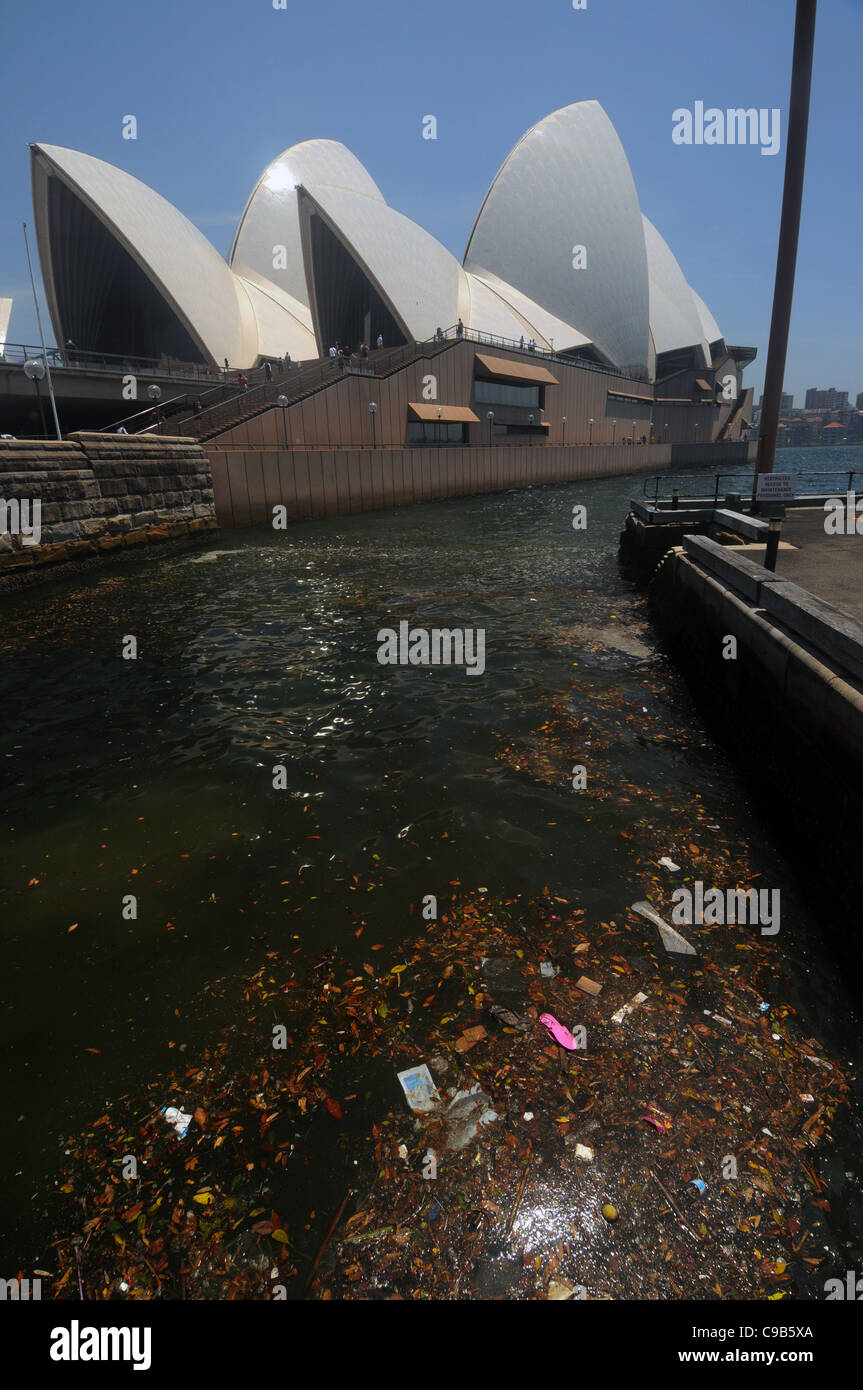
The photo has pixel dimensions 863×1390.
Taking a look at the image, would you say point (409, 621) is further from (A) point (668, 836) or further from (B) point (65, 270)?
(B) point (65, 270)

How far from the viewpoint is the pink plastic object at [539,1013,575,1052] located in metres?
3.25

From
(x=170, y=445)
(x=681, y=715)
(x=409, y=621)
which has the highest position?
(x=170, y=445)

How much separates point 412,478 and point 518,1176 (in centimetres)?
3271

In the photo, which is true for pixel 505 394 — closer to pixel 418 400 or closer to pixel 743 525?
pixel 418 400

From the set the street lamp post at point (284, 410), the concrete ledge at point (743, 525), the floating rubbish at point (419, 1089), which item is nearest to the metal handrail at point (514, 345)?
the street lamp post at point (284, 410)

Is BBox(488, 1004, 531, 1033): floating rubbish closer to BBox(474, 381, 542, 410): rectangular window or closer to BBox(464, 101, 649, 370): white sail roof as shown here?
BBox(474, 381, 542, 410): rectangular window

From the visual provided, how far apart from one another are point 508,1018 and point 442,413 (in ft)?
126

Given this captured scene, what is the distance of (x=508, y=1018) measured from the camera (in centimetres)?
341

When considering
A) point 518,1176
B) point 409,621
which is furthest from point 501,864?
point 409,621

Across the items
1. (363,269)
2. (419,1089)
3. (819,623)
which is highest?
(363,269)

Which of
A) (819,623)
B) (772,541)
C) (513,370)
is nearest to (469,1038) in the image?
(819,623)

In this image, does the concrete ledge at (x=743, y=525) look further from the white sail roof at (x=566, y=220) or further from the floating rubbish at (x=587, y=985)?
the white sail roof at (x=566, y=220)

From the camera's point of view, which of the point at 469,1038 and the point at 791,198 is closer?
the point at 469,1038

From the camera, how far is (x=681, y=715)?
24.5ft
